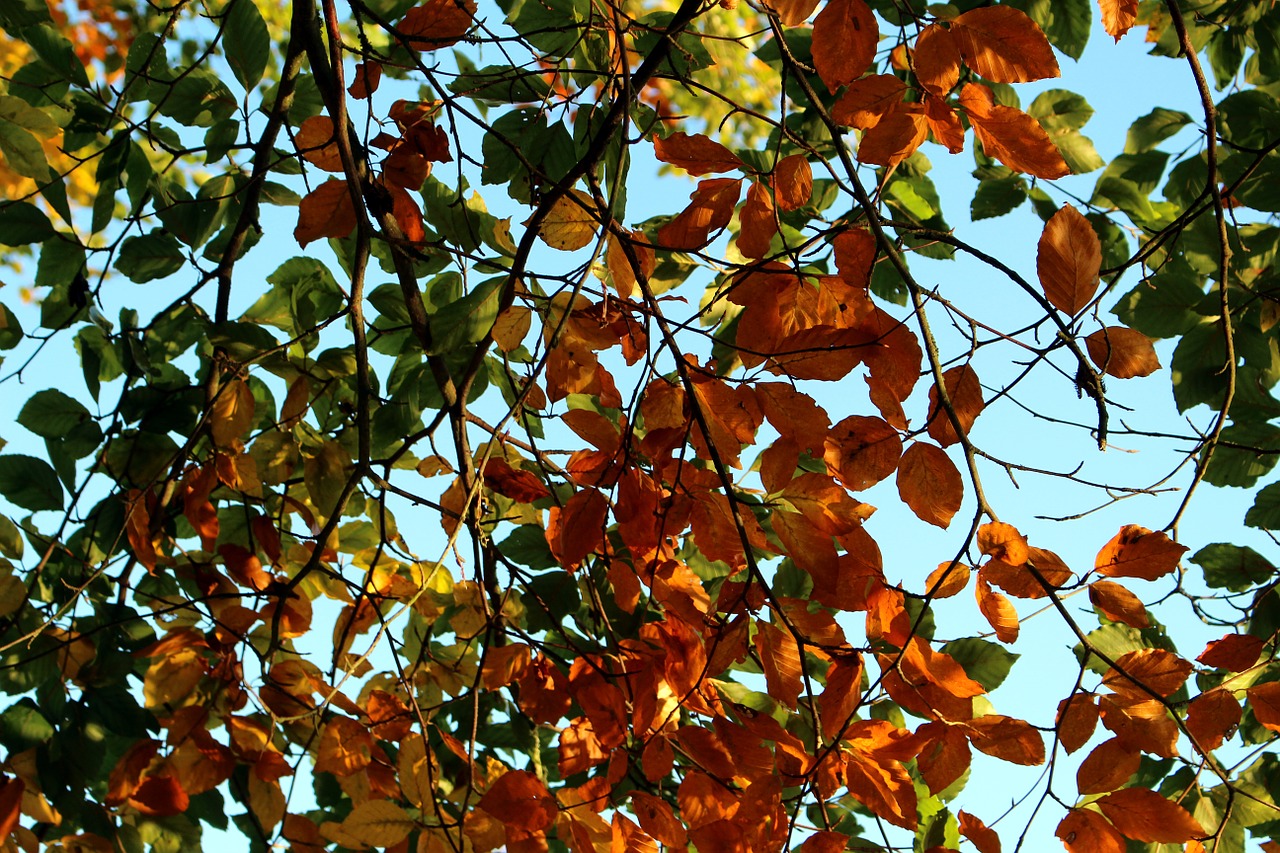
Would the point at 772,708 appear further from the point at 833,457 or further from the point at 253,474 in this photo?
the point at 253,474

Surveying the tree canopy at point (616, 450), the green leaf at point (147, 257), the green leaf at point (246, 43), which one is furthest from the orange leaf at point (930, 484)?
the green leaf at point (147, 257)

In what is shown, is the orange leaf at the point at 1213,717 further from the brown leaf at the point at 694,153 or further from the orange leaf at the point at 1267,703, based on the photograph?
the brown leaf at the point at 694,153

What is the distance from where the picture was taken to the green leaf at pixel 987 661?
54.9 inches

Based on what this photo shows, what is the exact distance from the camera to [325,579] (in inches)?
62.5

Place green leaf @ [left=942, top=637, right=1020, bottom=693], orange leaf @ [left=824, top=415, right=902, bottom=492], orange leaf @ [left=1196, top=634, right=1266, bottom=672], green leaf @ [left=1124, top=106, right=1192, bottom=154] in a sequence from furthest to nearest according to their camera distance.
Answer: green leaf @ [left=1124, top=106, right=1192, bottom=154] → green leaf @ [left=942, top=637, right=1020, bottom=693] → orange leaf @ [left=1196, top=634, right=1266, bottom=672] → orange leaf @ [left=824, top=415, right=902, bottom=492]

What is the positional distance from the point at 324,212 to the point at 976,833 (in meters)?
1.01

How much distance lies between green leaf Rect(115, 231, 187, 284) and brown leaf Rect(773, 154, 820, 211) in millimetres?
1023

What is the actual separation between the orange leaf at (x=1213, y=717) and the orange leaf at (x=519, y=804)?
71 cm

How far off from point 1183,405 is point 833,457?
1012 millimetres

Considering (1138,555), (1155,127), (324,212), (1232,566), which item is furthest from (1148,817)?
(1155,127)

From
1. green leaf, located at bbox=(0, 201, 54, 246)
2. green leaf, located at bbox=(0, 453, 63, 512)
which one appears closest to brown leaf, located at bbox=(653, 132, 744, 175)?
green leaf, located at bbox=(0, 201, 54, 246)

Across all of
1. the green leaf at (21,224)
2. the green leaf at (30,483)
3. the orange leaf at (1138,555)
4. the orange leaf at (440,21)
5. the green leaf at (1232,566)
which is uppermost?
the orange leaf at (440,21)

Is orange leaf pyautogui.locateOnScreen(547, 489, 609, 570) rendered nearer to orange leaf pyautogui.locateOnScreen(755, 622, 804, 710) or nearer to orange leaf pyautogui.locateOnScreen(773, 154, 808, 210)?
orange leaf pyautogui.locateOnScreen(755, 622, 804, 710)

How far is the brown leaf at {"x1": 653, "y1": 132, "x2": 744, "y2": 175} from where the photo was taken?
988 mm
